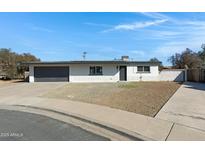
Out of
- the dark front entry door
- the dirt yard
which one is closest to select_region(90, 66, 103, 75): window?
the dark front entry door

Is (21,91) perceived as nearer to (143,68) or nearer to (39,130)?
(39,130)

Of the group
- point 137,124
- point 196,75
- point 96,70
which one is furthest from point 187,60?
point 137,124

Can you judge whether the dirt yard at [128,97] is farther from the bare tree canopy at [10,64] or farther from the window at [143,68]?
the bare tree canopy at [10,64]

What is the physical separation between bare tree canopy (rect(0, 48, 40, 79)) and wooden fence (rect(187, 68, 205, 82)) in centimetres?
2580

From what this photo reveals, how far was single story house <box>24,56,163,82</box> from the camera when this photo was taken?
30.5 m

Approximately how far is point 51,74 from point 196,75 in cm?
1837

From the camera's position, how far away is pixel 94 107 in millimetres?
10945

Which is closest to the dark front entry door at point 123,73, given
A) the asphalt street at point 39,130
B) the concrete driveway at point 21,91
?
the concrete driveway at point 21,91

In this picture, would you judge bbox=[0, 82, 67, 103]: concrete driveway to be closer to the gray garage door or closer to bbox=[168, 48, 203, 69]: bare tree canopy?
the gray garage door
